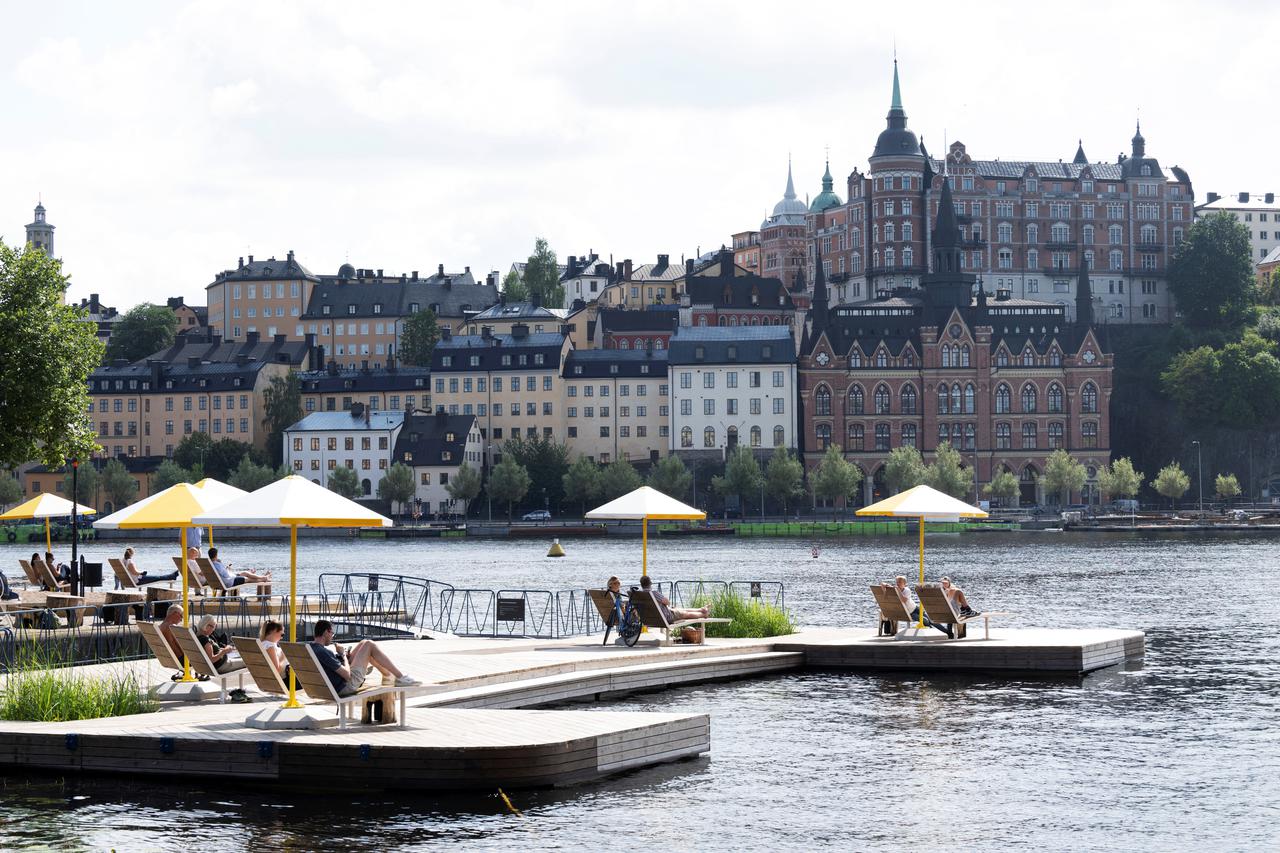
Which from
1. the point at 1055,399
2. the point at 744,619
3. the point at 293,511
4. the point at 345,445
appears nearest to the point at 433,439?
the point at 345,445

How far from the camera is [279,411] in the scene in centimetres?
15750

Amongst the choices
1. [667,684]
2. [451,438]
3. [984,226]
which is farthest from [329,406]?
[667,684]

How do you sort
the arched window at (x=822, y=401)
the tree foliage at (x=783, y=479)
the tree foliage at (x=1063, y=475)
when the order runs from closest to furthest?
1. the tree foliage at (x=783, y=479)
2. the tree foliage at (x=1063, y=475)
3. the arched window at (x=822, y=401)

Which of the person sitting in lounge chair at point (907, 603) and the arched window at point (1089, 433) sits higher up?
the arched window at point (1089, 433)

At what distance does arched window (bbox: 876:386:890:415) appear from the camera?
151125 mm

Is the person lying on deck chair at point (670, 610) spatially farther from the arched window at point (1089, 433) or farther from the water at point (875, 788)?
the arched window at point (1089, 433)

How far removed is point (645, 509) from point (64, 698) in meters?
14.2

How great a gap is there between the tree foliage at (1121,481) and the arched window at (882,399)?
19.2m

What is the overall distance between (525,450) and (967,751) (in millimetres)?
124329

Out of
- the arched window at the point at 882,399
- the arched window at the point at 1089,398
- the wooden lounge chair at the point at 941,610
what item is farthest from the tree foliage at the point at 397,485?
the wooden lounge chair at the point at 941,610

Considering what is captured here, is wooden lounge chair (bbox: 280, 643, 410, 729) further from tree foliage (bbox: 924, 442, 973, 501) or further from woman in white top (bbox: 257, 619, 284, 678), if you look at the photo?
tree foliage (bbox: 924, 442, 973, 501)

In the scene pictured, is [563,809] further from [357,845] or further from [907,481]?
[907,481]

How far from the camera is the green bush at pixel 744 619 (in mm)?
33531

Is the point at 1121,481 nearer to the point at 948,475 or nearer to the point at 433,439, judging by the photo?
the point at 948,475
